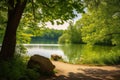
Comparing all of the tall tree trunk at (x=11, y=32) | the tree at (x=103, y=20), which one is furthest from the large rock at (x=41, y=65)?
the tree at (x=103, y=20)

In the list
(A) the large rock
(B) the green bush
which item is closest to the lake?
(A) the large rock

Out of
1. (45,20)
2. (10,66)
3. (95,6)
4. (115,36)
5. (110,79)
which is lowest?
(110,79)

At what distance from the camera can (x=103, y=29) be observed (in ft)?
55.8

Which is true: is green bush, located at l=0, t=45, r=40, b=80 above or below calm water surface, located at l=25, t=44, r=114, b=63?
above

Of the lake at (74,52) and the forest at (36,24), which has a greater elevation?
the forest at (36,24)

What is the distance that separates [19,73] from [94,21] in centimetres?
986

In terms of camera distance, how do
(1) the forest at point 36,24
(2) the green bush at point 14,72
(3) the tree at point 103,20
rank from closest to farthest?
1. (2) the green bush at point 14,72
2. (1) the forest at point 36,24
3. (3) the tree at point 103,20

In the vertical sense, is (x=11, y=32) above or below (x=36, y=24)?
below

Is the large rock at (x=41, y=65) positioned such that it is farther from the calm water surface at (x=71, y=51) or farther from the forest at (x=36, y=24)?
the calm water surface at (x=71, y=51)

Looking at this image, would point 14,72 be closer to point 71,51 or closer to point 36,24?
point 36,24

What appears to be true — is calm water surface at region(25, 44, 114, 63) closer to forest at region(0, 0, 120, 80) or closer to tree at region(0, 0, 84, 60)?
forest at region(0, 0, 120, 80)

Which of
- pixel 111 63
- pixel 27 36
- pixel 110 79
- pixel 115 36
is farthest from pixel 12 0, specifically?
pixel 111 63

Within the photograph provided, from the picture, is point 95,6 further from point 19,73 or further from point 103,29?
point 19,73

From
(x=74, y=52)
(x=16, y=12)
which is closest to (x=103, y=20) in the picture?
(x=16, y=12)
